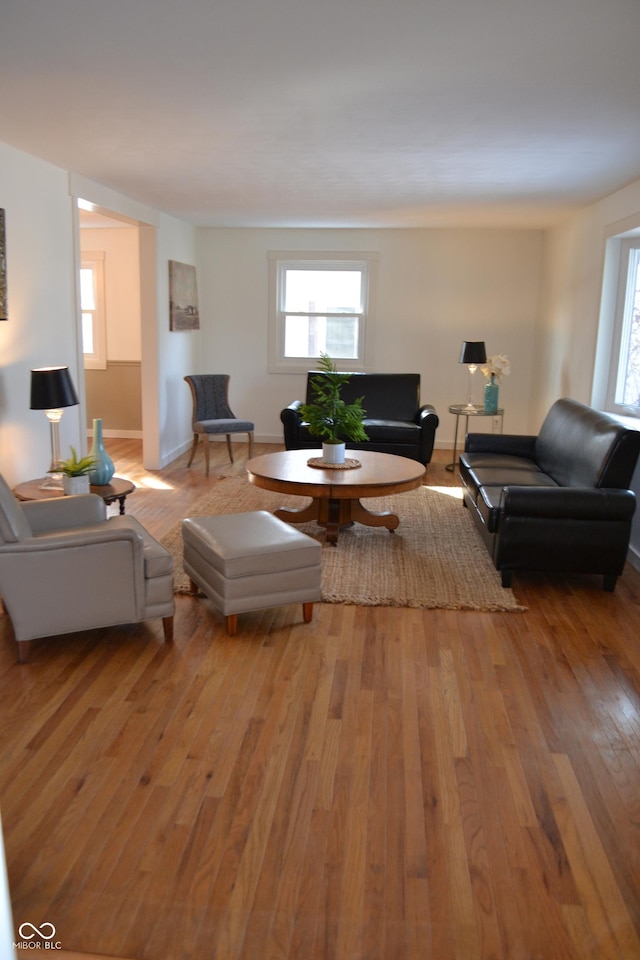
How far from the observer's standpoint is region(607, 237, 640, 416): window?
547 centimetres

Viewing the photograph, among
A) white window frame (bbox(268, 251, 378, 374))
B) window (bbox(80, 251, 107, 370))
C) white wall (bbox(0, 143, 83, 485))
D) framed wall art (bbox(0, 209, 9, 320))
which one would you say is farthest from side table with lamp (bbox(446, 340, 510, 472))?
framed wall art (bbox(0, 209, 9, 320))

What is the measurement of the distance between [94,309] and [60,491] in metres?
4.77

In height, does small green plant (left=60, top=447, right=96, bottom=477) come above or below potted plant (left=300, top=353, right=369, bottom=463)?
below

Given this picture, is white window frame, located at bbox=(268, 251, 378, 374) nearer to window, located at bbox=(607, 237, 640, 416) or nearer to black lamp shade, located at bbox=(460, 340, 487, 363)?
black lamp shade, located at bbox=(460, 340, 487, 363)

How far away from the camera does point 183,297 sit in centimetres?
771

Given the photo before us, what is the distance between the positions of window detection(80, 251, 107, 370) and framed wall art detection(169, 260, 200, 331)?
108 cm

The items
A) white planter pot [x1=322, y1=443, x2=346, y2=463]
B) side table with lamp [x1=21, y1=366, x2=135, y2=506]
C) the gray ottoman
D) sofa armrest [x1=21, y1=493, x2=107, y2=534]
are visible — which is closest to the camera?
the gray ottoman

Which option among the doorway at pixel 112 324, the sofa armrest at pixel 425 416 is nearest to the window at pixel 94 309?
the doorway at pixel 112 324

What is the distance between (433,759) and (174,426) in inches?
225

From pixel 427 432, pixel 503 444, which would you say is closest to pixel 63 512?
pixel 503 444

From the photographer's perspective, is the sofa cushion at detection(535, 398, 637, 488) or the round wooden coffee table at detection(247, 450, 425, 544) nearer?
the sofa cushion at detection(535, 398, 637, 488)

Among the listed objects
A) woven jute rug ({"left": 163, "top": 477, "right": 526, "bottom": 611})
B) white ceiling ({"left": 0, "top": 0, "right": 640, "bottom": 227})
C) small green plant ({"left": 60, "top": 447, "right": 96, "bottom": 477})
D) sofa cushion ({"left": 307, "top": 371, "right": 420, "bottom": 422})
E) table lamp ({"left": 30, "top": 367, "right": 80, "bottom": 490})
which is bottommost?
woven jute rug ({"left": 163, "top": 477, "right": 526, "bottom": 611})

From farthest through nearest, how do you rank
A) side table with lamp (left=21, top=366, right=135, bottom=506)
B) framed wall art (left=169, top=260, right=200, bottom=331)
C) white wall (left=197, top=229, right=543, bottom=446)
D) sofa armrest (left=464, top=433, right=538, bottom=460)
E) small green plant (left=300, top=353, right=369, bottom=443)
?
white wall (left=197, top=229, right=543, bottom=446)
framed wall art (left=169, top=260, right=200, bottom=331)
sofa armrest (left=464, top=433, right=538, bottom=460)
small green plant (left=300, top=353, right=369, bottom=443)
side table with lamp (left=21, top=366, right=135, bottom=506)

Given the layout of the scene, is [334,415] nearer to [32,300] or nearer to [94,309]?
[32,300]
